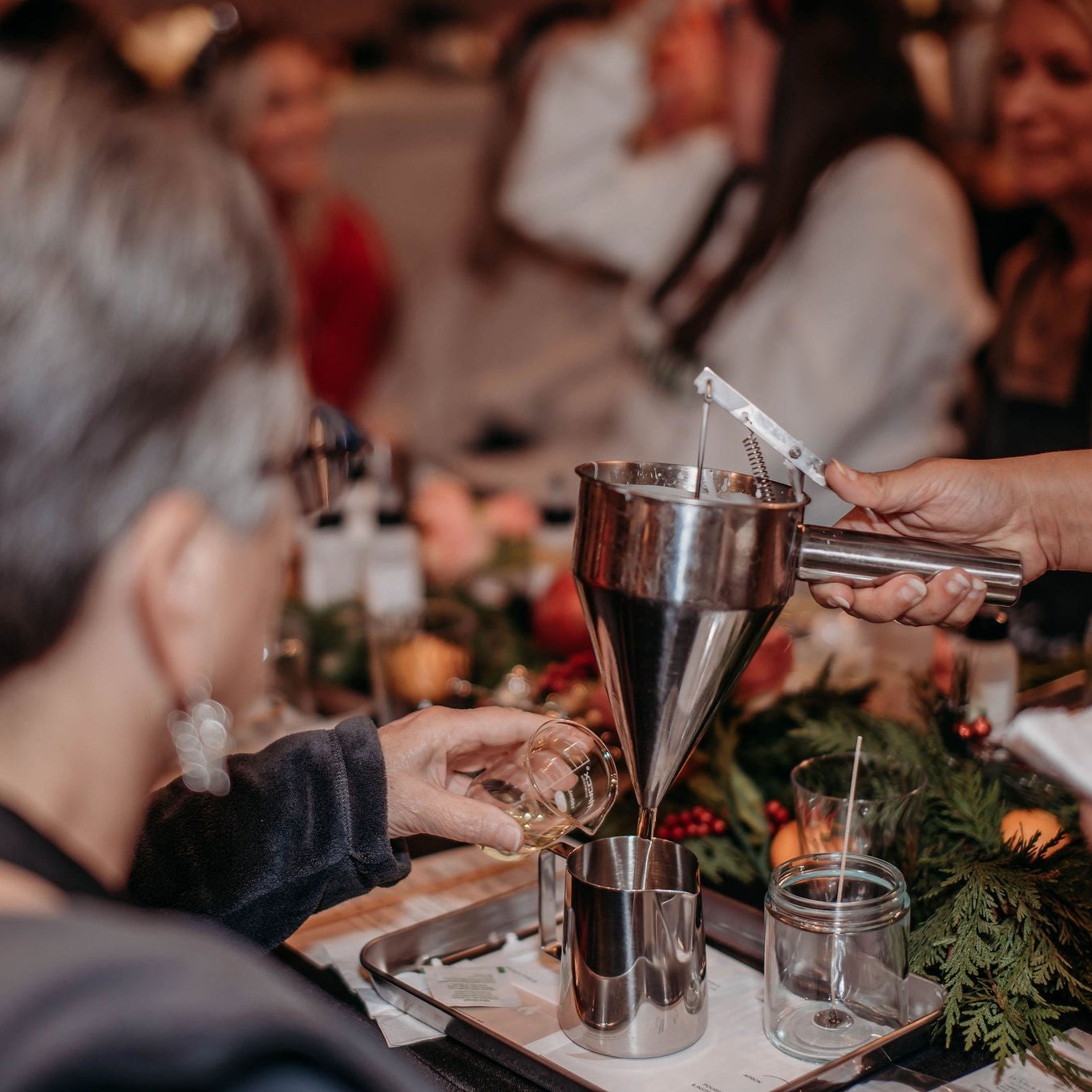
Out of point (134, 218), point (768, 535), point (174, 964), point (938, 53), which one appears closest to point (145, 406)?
point (134, 218)

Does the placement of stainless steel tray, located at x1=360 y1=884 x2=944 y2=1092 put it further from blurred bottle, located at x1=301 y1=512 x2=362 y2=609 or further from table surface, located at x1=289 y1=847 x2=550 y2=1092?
blurred bottle, located at x1=301 y1=512 x2=362 y2=609

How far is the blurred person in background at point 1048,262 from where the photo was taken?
189 cm

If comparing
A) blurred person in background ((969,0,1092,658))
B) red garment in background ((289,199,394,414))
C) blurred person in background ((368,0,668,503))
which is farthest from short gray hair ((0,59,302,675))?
blurred person in background ((368,0,668,503))

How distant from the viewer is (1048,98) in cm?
195

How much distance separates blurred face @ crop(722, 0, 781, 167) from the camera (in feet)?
7.09

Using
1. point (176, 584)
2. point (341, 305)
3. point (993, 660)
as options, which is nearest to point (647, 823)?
point (176, 584)

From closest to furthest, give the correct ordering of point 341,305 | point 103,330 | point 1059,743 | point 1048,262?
1. point 103,330
2. point 1059,743
3. point 1048,262
4. point 341,305

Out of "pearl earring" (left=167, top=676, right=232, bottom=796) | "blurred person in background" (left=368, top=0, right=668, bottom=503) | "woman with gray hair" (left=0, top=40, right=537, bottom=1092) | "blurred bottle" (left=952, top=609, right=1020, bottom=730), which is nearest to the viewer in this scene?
"woman with gray hair" (left=0, top=40, right=537, bottom=1092)

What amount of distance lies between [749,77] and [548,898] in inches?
67.6

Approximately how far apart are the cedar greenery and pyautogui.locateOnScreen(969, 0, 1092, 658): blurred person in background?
2.78ft

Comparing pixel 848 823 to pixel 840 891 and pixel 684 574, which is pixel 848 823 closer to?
pixel 840 891

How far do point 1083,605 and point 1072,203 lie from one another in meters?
0.63

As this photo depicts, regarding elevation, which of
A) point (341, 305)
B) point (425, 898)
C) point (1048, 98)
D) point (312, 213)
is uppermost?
point (1048, 98)

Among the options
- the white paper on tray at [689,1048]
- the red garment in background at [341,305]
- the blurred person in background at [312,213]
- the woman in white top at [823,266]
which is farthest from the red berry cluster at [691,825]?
the red garment in background at [341,305]
